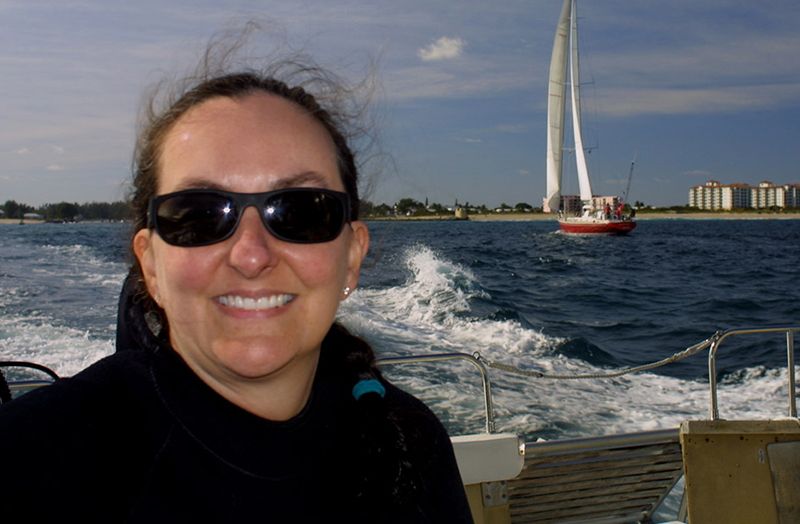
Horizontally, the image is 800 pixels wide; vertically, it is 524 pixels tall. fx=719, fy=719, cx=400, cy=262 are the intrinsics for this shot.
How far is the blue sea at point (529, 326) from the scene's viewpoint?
752 cm

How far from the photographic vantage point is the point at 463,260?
28875 millimetres

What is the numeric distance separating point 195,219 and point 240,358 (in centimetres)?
26

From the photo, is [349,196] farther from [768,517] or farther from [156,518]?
[768,517]

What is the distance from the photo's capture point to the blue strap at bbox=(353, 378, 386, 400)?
149 centimetres

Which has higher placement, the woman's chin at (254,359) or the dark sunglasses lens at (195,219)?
the dark sunglasses lens at (195,219)

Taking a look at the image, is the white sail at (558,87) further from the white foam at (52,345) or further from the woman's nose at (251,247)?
the woman's nose at (251,247)

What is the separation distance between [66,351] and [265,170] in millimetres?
9024

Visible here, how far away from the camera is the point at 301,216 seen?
1314 millimetres

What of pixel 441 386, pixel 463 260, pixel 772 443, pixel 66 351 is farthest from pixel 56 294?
pixel 463 260

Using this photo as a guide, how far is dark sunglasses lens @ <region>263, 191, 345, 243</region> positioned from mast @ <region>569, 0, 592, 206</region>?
58.0 metres

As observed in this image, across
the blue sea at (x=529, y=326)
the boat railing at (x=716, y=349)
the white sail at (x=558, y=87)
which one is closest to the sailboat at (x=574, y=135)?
the white sail at (x=558, y=87)

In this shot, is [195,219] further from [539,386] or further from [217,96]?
[539,386]

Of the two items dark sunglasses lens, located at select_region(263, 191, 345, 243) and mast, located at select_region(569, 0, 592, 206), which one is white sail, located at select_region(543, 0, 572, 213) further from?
dark sunglasses lens, located at select_region(263, 191, 345, 243)

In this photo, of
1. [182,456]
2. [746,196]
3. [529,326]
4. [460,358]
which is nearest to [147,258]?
[182,456]
